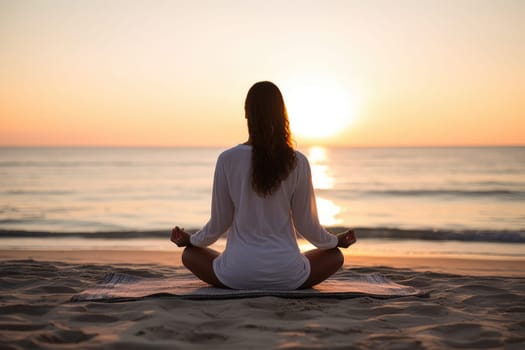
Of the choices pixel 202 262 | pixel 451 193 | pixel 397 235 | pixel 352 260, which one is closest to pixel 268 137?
pixel 202 262

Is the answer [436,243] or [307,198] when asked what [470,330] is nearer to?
[307,198]

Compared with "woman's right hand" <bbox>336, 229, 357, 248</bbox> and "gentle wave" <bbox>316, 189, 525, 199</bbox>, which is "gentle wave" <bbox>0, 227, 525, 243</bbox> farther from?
"gentle wave" <bbox>316, 189, 525, 199</bbox>

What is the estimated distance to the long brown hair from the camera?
3.96 m

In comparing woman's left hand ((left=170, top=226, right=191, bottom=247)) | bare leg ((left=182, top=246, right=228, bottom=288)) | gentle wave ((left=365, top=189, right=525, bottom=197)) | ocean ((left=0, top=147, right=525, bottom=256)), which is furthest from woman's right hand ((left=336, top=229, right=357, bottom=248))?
gentle wave ((left=365, top=189, right=525, bottom=197))

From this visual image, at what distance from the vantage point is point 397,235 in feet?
36.9

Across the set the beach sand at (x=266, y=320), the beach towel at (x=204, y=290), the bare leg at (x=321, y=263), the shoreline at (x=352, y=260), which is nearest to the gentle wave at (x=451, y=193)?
the shoreline at (x=352, y=260)

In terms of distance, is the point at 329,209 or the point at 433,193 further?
the point at 433,193

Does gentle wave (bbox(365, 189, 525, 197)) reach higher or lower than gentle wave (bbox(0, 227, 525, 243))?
higher

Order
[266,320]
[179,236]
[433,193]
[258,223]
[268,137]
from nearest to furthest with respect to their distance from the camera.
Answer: [266,320] < [268,137] < [258,223] < [179,236] < [433,193]

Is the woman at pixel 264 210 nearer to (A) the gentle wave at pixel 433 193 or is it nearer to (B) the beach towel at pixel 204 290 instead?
(B) the beach towel at pixel 204 290

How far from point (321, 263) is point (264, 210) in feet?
2.10

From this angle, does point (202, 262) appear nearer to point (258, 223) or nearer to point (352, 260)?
point (258, 223)

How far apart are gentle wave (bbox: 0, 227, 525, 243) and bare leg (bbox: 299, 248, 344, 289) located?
21.8ft

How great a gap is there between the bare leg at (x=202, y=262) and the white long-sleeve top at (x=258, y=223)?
0.33ft
